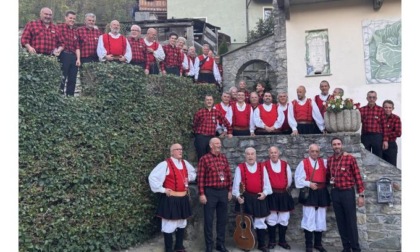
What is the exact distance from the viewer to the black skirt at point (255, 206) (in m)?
7.83

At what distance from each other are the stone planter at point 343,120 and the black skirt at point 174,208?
3234mm

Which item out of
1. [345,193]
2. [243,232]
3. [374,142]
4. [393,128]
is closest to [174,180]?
[243,232]

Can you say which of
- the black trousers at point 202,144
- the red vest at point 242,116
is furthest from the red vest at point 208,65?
the black trousers at point 202,144

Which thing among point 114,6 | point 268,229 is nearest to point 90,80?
point 268,229

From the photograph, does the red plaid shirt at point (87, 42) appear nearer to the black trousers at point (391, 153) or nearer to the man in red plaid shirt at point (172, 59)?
the man in red plaid shirt at point (172, 59)

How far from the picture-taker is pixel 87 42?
8422mm

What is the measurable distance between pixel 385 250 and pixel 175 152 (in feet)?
14.4

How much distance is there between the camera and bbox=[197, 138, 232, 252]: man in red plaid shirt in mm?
7477

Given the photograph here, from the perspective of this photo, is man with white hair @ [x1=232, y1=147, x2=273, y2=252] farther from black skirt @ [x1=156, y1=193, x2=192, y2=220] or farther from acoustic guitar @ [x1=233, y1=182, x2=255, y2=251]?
black skirt @ [x1=156, y1=193, x2=192, y2=220]

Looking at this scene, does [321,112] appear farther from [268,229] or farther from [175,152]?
[175,152]

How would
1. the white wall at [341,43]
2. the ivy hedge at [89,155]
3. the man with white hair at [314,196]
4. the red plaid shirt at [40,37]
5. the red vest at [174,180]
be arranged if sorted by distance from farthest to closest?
the white wall at [341,43]
the man with white hair at [314,196]
the red plaid shirt at [40,37]
the red vest at [174,180]
the ivy hedge at [89,155]

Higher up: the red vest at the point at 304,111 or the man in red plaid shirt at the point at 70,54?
the man in red plaid shirt at the point at 70,54

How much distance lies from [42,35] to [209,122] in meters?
3.52

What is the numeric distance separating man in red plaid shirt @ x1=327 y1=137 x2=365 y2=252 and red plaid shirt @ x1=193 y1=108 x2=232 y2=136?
2.37 meters
